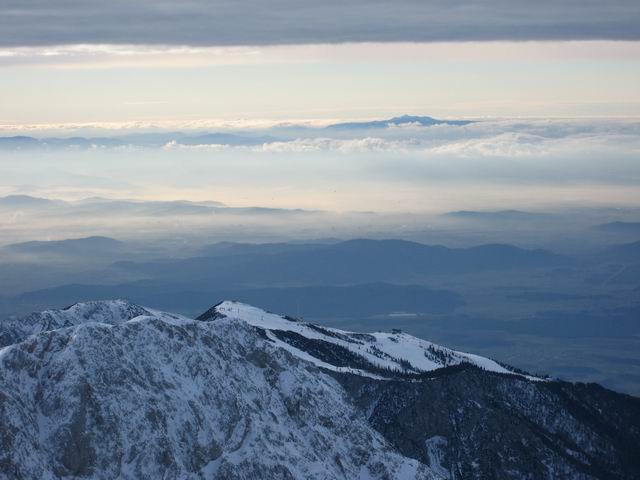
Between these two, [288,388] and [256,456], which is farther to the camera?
[288,388]

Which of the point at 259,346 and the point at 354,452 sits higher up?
the point at 259,346

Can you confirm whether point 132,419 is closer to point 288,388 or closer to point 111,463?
point 111,463

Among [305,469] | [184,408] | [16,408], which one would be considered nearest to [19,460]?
[16,408]

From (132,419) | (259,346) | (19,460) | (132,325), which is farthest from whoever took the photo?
(259,346)

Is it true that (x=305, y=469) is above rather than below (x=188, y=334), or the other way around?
below

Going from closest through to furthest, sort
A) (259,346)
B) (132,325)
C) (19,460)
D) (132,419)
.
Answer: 1. (19,460)
2. (132,419)
3. (132,325)
4. (259,346)

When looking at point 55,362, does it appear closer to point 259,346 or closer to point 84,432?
point 84,432

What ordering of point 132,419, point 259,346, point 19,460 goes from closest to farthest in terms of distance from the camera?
point 19,460
point 132,419
point 259,346

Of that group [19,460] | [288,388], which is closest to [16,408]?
[19,460]

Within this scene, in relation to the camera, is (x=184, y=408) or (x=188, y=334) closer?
(x=184, y=408)
